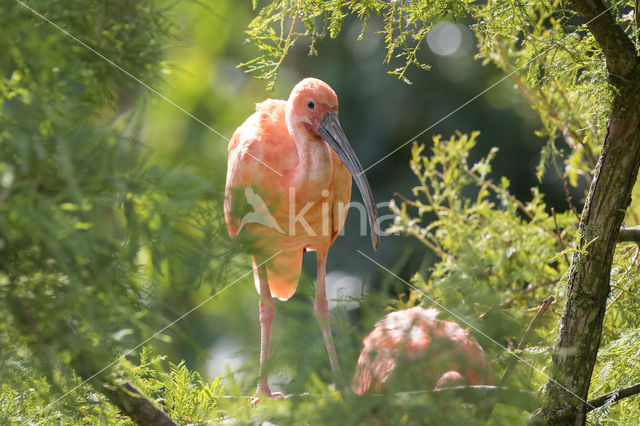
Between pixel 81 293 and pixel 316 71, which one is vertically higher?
pixel 316 71

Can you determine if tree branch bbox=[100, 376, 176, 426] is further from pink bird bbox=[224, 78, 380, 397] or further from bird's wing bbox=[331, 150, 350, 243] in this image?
bird's wing bbox=[331, 150, 350, 243]

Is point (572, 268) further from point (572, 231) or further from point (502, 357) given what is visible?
point (572, 231)

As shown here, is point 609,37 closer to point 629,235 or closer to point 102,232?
point 629,235

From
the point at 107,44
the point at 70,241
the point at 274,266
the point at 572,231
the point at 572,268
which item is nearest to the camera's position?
the point at 70,241

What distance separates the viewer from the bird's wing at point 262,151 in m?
2.08

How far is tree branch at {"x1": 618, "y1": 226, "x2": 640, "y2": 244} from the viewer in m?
1.29

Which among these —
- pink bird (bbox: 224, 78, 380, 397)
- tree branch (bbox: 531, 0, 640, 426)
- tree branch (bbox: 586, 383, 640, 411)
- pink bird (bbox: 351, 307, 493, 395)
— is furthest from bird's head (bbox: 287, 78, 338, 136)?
pink bird (bbox: 351, 307, 493, 395)

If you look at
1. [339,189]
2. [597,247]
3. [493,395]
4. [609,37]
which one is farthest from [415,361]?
[339,189]

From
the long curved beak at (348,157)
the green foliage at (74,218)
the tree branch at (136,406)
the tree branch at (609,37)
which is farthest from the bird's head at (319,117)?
the green foliage at (74,218)

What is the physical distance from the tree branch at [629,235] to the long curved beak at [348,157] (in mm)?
914

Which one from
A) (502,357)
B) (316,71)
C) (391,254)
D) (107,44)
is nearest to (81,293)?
(107,44)

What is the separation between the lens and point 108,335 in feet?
2.21

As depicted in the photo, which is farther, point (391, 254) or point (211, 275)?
point (391, 254)

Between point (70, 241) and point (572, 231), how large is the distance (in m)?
1.92
